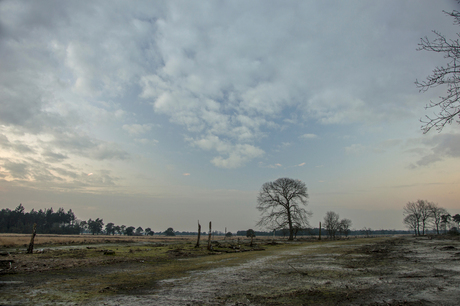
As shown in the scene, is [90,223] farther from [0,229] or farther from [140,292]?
[140,292]

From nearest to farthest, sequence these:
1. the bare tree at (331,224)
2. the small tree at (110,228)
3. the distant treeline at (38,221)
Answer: the bare tree at (331,224)
the distant treeline at (38,221)
the small tree at (110,228)

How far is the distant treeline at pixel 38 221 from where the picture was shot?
112438 millimetres

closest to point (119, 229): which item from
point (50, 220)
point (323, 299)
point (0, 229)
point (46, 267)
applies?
point (50, 220)

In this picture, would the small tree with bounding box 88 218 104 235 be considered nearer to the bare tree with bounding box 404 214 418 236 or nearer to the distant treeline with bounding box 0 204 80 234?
the distant treeline with bounding box 0 204 80 234

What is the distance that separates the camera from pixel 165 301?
5.31 meters

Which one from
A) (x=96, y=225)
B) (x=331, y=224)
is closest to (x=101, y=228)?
(x=96, y=225)

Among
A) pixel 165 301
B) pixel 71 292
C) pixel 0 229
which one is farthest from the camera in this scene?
pixel 0 229

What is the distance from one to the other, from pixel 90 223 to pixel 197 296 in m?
191

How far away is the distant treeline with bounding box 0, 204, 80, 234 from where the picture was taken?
112 metres

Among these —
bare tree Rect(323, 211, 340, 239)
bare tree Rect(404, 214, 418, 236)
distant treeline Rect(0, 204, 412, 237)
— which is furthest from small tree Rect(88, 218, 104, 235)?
bare tree Rect(404, 214, 418, 236)

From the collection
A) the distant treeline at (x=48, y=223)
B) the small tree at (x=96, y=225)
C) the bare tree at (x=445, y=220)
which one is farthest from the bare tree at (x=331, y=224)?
the small tree at (x=96, y=225)

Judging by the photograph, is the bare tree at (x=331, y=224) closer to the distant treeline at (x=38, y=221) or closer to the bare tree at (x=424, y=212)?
the bare tree at (x=424, y=212)

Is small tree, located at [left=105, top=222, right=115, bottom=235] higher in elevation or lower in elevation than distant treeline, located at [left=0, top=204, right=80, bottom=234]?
lower

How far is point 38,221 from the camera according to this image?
5231 inches
